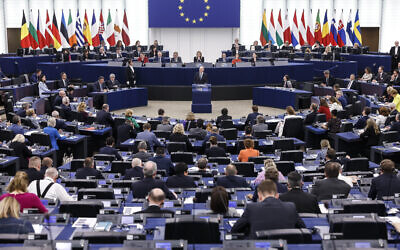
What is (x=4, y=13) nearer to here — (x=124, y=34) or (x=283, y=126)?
(x=124, y=34)

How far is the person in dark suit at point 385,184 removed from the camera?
333 inches

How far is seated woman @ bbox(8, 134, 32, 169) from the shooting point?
12.4m

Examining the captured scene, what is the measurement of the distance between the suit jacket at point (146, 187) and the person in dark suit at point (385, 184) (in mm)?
3142

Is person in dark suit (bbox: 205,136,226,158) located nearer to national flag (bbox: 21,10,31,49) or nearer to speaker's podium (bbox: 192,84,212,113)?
speaker's podium (bbox: 192,84,212,113)

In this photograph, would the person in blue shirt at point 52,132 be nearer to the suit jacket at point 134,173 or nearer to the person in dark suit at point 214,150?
the person in dark suit at point 214,150

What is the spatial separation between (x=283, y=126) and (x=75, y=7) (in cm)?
2561

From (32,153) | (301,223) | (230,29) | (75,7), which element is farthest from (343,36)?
(301,223)

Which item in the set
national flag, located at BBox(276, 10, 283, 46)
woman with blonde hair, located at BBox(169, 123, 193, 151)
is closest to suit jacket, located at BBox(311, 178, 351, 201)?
woman with blonde hair, located at BBox(169, 123, 193, 151)

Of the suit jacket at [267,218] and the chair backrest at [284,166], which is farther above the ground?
the suit jacket at [267,218]

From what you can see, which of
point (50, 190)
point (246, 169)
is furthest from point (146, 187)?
point (246, 169)

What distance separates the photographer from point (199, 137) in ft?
47.5

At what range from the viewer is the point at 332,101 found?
17.7 m

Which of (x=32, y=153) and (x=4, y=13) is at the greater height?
(x=4, y=13)

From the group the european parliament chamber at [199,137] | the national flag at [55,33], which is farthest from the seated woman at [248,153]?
the national flag at [55,33]
